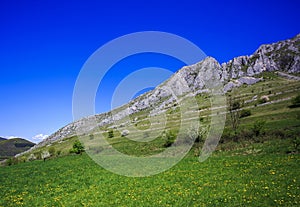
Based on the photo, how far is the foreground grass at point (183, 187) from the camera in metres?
16.1

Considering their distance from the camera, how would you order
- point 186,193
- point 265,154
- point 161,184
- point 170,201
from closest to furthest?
point 170,201 < point 186,193 < point 161,184 < point 265,154

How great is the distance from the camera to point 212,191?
1781 cm

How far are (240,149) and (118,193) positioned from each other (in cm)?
2100

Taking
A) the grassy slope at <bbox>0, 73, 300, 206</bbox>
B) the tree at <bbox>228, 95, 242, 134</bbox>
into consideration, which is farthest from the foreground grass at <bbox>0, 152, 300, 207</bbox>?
the tree at <bbox>228, 95, 242, 134</bbox>

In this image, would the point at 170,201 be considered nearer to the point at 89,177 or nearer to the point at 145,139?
the point at 89,177

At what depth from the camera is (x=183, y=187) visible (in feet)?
65.0

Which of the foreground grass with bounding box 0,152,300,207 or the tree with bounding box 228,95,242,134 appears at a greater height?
the tree with bounding box 228,95,242,134

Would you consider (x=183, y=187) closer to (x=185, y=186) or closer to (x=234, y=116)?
(x=185, y=186)

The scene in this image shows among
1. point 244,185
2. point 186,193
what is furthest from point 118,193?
point 244,185

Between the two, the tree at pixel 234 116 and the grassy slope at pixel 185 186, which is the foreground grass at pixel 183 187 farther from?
the tree at pixel 234 116

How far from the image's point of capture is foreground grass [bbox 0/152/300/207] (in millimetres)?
16109

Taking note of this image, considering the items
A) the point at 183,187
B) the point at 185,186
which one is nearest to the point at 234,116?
the point at 185,186

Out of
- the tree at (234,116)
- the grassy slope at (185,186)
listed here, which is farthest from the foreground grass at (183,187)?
the tree at (234,116)

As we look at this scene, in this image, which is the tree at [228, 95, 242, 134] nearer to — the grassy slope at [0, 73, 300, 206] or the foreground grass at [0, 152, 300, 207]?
the grassy slope at [0, 73, 300, 206]
